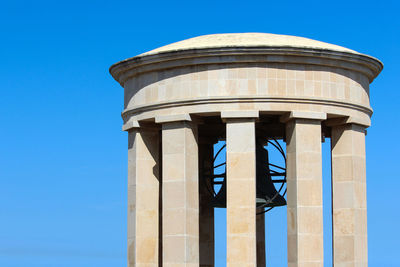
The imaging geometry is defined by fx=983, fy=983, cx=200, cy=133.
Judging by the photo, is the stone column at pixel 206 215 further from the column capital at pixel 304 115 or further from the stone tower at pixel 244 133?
the column capital at pixel 304 115

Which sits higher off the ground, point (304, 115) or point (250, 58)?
point (250, 58)

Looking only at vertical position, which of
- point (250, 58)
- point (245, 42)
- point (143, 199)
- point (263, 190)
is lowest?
point (143, 199)

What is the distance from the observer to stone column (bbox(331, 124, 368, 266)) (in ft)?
149

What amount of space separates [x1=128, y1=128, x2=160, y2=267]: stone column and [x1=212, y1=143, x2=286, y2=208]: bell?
3706 mm

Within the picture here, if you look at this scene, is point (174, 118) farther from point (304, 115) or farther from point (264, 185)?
point (264, 185)

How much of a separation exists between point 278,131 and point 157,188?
7848 mm

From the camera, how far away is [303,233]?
43.2m

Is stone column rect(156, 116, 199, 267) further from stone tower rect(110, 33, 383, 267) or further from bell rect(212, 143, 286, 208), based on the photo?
bell rect(212, 143, 286, 208)

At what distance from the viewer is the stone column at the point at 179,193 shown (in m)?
43.7

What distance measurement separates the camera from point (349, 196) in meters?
45.5

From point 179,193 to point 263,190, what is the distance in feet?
20.2

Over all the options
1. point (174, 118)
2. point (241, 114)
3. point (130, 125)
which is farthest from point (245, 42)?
point (130, 125)

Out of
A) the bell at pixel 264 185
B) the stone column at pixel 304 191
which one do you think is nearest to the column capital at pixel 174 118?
the stone column at pixel 304 191

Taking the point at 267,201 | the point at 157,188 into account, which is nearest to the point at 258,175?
the point at 267,201
